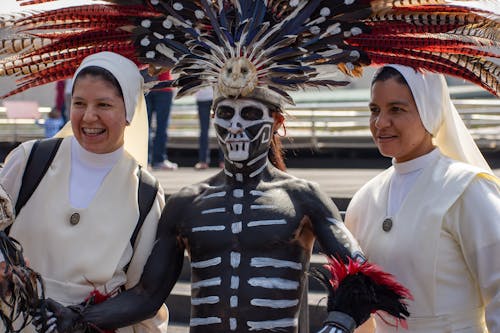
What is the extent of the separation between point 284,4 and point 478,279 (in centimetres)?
132

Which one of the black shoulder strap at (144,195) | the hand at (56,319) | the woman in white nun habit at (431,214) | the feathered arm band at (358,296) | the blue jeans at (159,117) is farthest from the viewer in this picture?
the blue jeans at (159,117)

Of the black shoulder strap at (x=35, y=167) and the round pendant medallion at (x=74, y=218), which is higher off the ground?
the black shoulder strap at (x=35, y=167)

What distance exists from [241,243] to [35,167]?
94 cm

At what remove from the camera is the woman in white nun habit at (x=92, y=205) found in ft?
13.1

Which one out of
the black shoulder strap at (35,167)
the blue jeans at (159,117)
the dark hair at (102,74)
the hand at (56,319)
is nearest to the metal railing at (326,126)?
the blue jeans at (159,117)

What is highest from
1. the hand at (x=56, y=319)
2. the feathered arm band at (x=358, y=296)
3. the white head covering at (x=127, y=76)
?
the white head covering at (x=127, y=76)

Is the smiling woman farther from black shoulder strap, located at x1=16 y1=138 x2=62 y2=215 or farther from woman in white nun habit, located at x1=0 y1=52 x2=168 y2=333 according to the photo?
black shoulder strap, located at x1=16 y1=138 x2=62 y2=215

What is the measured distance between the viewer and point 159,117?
10.6m

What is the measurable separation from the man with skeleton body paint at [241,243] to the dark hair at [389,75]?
1.56ft

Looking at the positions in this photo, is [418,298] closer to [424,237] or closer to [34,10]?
[424,237]

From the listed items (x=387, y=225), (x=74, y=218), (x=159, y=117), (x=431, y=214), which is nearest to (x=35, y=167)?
(x=74, y=218)

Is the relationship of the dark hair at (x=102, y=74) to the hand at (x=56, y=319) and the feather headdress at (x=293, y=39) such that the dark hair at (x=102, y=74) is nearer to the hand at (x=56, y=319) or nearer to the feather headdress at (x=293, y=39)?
the feather headdress at (x=293, y=39)

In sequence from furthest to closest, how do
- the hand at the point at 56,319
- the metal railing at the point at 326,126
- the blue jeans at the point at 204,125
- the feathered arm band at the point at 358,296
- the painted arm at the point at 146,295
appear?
the metal railing at the point at 326,126, the blue jeans at the point at 204,125, the painted arm at the point at 146,295, the hand at the point at 56,319, the feathered arm band at the point at 358,296

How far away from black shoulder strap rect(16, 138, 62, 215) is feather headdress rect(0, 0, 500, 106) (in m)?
0.55
